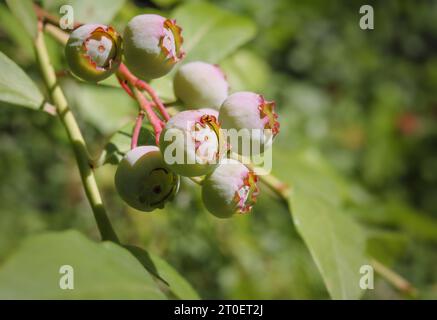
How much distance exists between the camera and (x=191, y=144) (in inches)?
25.6

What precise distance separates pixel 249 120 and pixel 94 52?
0.21 meters

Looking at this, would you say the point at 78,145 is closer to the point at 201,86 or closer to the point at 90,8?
the point at 201,86

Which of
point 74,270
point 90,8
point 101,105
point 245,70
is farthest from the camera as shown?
point 245,70

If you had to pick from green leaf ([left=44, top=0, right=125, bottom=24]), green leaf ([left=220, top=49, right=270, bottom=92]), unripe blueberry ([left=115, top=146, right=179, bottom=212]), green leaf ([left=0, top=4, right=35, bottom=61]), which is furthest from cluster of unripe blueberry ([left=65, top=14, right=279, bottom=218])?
green leaf ([left=220, top=49, right=270, bottom=92])

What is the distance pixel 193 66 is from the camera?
86cm

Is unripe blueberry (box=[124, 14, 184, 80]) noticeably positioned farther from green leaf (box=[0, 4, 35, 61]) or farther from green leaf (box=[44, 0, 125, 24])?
green leaf (box=[0, 4, 35, 61])

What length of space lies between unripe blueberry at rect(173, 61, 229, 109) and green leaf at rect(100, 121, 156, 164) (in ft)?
0.25

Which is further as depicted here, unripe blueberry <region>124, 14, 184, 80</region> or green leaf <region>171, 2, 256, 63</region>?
green leaf <region>171, 2, 256, 63</region>

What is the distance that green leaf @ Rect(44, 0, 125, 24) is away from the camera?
3.37ft

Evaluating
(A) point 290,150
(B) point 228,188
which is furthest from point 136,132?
(A) point 290,150

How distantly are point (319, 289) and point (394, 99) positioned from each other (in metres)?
1.89

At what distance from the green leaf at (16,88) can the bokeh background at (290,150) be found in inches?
8.6
